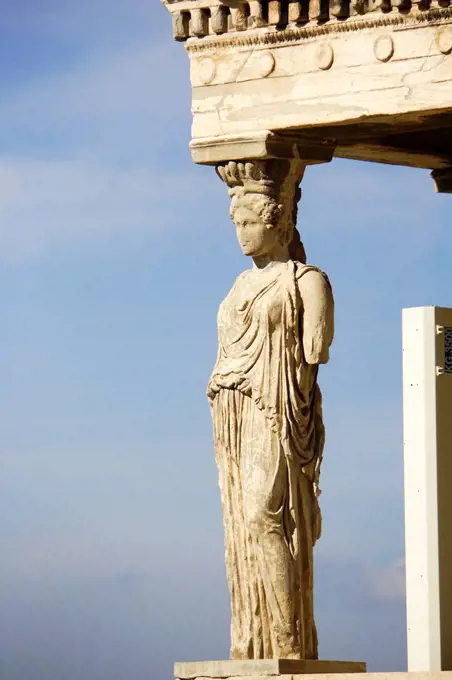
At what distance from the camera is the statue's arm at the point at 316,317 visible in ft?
53.6

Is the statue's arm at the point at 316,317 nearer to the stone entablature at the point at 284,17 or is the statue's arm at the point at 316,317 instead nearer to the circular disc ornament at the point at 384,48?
the circular disc ornament at the point at 384,48

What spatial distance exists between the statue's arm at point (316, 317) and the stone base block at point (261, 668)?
6.31ft

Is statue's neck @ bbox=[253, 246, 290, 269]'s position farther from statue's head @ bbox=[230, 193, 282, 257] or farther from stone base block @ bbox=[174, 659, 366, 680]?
stone base block @ bbox=[174, 659, 366, 680]

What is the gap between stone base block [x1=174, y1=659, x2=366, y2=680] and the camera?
Answer: 52.6 ft

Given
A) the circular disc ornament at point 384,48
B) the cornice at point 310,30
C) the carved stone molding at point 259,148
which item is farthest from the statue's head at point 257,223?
the circular disc ornament at point 384,48

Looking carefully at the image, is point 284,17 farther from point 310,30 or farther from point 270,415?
point 270,415

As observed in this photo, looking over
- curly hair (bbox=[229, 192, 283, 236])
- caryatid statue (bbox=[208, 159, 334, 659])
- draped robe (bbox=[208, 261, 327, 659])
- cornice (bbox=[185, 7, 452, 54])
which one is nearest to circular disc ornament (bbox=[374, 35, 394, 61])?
cornice (bbox=[185, 7, 452, 54])

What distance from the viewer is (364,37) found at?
16172 millimetres

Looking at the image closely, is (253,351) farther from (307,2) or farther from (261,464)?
(307,2)

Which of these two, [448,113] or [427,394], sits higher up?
[448,113]

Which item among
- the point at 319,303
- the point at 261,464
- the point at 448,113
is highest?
the point at 448,113

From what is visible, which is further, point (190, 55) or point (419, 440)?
point (419, 440)

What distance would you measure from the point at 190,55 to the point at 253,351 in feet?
6.77

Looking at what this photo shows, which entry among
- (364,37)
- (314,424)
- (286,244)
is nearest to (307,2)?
(364,37)
